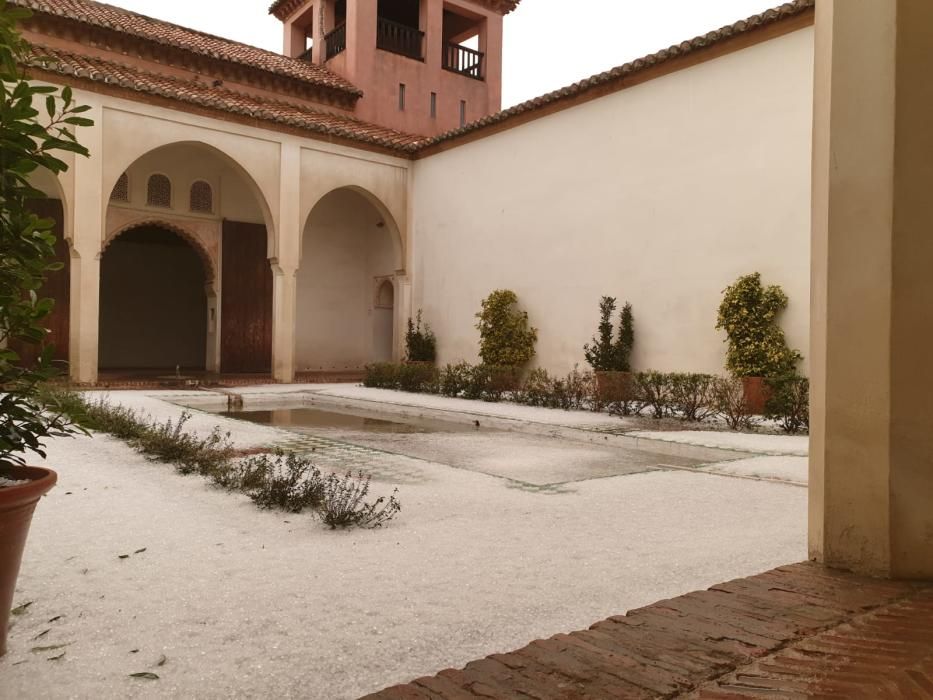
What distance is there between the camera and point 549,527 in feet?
14.5

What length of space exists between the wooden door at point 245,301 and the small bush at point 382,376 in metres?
4.15

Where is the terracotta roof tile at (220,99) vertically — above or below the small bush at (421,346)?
above

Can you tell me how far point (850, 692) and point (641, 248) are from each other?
11.9 meters

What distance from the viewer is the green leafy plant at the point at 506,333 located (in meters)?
15.6

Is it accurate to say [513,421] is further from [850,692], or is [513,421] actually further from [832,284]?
[850,692]

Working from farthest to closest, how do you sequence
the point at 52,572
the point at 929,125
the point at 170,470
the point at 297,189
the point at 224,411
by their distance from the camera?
the point at 297,189 < the point at 224,411 < the point at 170,470 < the point at 52,572 < the point at 929,125

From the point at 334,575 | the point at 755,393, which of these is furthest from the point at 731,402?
the point at 334,575

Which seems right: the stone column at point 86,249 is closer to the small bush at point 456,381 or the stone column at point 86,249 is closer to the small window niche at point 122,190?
the small window niche at point 122,190

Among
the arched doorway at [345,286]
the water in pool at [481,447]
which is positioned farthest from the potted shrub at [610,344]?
the arched doorway at [345,286]

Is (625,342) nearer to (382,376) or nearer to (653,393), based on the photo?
(653,393)

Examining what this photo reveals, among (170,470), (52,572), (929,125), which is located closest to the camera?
(929,125)

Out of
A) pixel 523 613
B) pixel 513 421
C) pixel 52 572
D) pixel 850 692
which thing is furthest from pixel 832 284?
pixel 513 421

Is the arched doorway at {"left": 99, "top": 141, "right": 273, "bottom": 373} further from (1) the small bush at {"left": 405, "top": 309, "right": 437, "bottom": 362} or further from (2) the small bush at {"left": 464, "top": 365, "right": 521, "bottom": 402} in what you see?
(2) the small bush at {"left": 464, "top": 365, "right": 521, "bottom": 402}

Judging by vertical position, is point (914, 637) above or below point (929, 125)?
below
